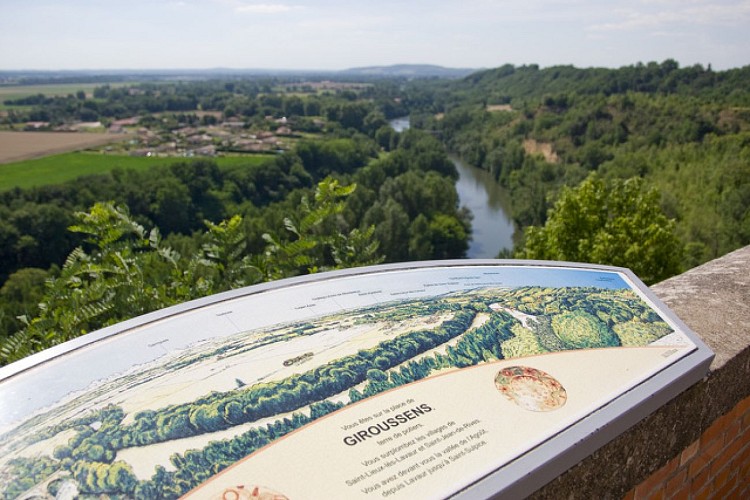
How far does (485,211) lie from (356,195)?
16.2m

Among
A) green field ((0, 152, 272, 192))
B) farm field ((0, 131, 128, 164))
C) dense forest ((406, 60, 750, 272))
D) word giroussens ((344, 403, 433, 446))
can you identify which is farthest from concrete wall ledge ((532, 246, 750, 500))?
green field ((0, 152, 272, 192))

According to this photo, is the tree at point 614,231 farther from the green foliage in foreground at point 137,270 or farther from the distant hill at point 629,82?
the distant hill at point 629,82

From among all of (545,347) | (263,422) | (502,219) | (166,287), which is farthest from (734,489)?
(502,219)

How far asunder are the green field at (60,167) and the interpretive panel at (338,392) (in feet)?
123

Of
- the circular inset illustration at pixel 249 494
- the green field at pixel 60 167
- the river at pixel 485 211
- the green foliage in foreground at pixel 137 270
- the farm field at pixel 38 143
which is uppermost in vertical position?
the circular inset illustration at pixel 249 494

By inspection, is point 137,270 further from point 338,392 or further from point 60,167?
point 60,167

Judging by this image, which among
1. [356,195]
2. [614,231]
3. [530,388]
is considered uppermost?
[530,388]

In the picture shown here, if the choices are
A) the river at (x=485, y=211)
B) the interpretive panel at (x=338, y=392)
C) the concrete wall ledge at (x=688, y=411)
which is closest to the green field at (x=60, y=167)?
the river at (x=485, y=211)

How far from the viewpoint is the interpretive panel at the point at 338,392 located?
146 centimetres

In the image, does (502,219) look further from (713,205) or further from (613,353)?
(613,353)

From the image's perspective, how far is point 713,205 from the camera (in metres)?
31.0

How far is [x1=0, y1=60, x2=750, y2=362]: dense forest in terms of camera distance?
3838mm

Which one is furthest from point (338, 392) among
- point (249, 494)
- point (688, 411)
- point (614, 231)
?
point (614, 231)

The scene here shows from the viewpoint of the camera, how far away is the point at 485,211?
50594 mm
